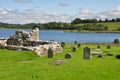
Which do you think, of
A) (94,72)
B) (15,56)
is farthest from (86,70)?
(15,56)

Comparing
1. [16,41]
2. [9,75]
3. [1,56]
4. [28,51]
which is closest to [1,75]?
[9,75]

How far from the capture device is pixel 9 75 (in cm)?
2256

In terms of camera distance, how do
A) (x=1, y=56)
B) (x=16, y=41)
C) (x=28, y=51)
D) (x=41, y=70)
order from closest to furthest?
(x=41, y=70) < (x=1, y=56) < (x=28, y=51) < (x=16, y=41)

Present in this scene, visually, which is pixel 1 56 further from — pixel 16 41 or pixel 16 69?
pixel 16 41

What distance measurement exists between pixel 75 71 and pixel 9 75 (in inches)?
183

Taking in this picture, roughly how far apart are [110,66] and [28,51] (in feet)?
50.8

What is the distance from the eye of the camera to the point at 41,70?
2400 cm

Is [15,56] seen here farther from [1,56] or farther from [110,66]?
[110,66]

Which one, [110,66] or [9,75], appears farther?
[110,66]

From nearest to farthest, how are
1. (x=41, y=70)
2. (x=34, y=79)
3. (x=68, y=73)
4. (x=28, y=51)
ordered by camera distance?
(x=34, y=79), (x=68, y=73), (x=41, y=70), (x=28, y=51)

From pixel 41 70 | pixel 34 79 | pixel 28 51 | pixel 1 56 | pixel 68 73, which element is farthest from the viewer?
pixel 28 51

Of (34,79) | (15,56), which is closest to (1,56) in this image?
(15,56)

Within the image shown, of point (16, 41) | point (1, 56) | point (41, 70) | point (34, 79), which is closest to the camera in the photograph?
point (34, 79)

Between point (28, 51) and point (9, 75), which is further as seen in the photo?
point (28, 51)
